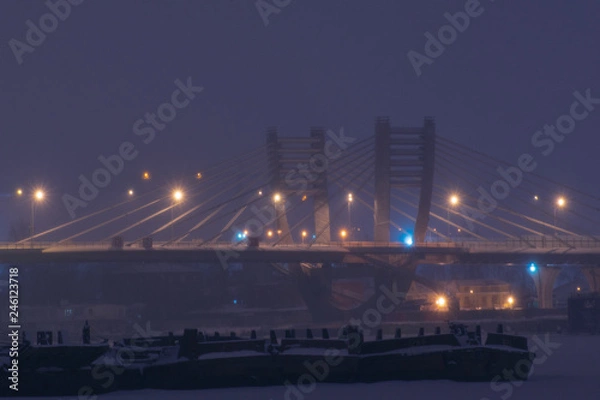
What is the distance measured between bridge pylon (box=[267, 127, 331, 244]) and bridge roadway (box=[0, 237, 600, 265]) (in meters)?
3.59

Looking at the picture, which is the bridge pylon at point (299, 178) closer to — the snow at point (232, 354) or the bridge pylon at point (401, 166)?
the bridge pylon at point (401, 166)

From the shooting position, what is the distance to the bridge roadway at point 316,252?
209ft

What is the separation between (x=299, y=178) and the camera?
73062mm

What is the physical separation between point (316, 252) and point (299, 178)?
9733 mm

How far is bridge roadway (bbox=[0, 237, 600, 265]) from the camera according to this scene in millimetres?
63594

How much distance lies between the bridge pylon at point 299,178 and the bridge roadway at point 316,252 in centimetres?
359

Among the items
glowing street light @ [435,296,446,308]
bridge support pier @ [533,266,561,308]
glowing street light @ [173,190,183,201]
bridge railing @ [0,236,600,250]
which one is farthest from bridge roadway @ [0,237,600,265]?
bridge support pier @ [533,266,561,308]

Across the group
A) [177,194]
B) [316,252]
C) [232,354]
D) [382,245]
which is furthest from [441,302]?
[232,354]

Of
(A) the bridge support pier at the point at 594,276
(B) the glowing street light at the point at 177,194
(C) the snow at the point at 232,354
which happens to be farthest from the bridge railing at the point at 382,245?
(C) the snow at the point at 232,354

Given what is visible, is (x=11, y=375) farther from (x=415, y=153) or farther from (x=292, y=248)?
Result: (x=415, y=153)

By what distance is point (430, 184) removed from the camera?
70.1 metres

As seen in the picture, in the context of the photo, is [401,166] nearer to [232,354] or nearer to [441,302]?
[441,302]

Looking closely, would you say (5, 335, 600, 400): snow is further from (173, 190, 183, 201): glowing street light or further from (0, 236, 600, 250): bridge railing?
(173, 190, 183, 201): glowing street light

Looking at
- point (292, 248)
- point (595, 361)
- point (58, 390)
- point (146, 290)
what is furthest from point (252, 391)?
point (146, 290)
